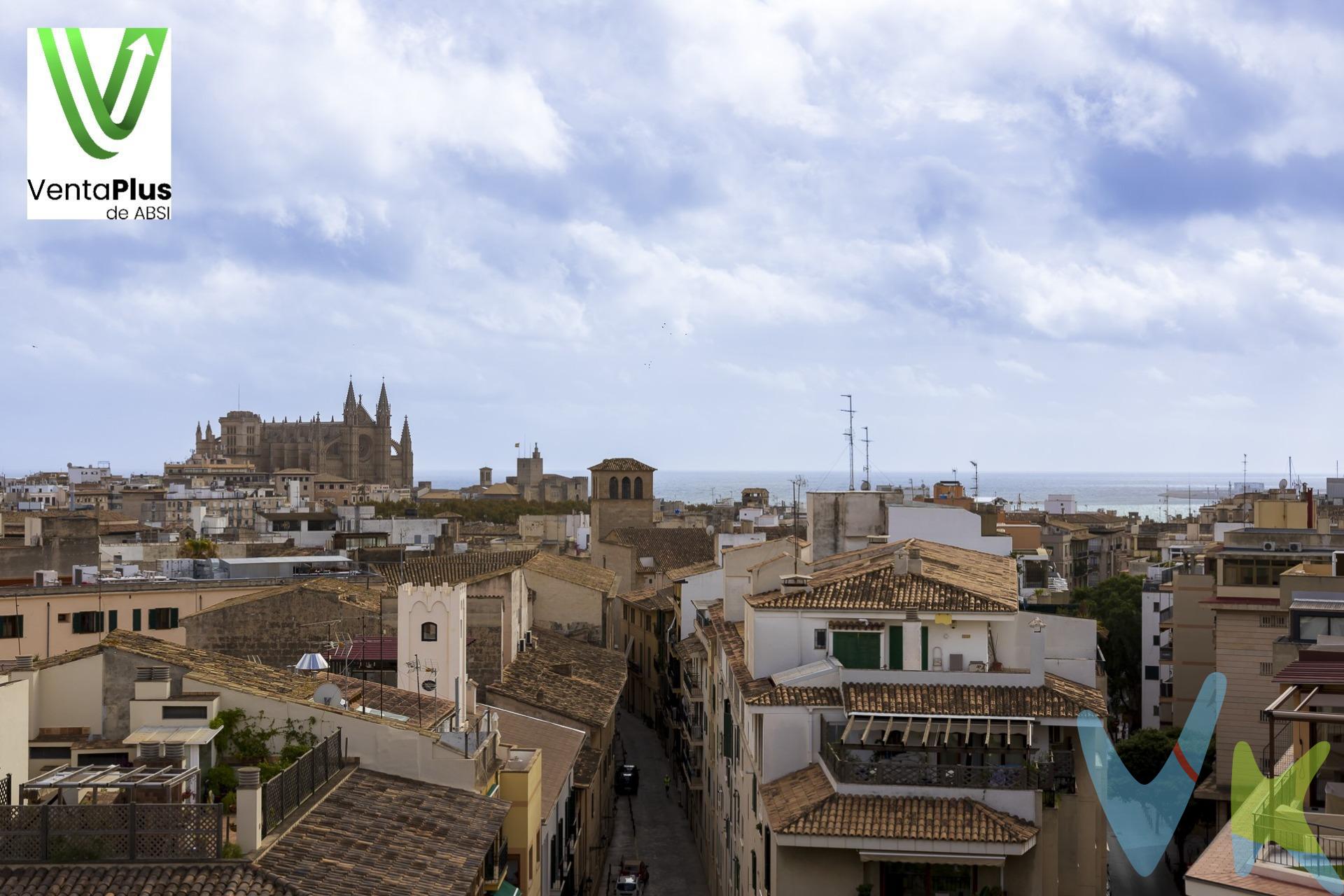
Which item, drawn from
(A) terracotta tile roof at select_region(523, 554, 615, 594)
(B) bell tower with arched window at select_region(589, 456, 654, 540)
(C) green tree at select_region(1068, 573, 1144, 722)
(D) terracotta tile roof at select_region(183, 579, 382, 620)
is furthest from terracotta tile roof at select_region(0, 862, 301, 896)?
(B) bell tower with arched window at select_region(589, 456, 654, 540)

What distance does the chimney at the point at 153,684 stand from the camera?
56.0 feet

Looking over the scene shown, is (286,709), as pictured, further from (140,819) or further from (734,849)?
(734,849)

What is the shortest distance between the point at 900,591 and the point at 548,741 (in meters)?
8.25

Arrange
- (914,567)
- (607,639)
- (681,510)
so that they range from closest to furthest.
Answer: (914,567) < (607,639) < (681,510)

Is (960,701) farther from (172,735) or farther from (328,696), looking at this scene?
(172,735)

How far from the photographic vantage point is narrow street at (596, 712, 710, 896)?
32250 mm

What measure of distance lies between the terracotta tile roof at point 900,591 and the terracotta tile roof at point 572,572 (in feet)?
68.8

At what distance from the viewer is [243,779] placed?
12992 millimetres

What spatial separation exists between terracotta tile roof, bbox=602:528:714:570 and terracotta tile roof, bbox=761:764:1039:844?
1806 inches

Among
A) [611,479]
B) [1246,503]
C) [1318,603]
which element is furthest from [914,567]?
[1246,503]

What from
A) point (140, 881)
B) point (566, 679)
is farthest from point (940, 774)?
point (566, 679)

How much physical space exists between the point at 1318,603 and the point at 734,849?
41.0 feet

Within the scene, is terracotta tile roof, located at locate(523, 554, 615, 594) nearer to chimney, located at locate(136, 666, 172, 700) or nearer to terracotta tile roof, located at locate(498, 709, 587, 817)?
terracotta tile roof, located at locate(498, 709, 587, 817)

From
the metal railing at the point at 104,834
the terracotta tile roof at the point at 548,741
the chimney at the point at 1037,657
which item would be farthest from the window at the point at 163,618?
A: the metal railing at the point at 104,834
